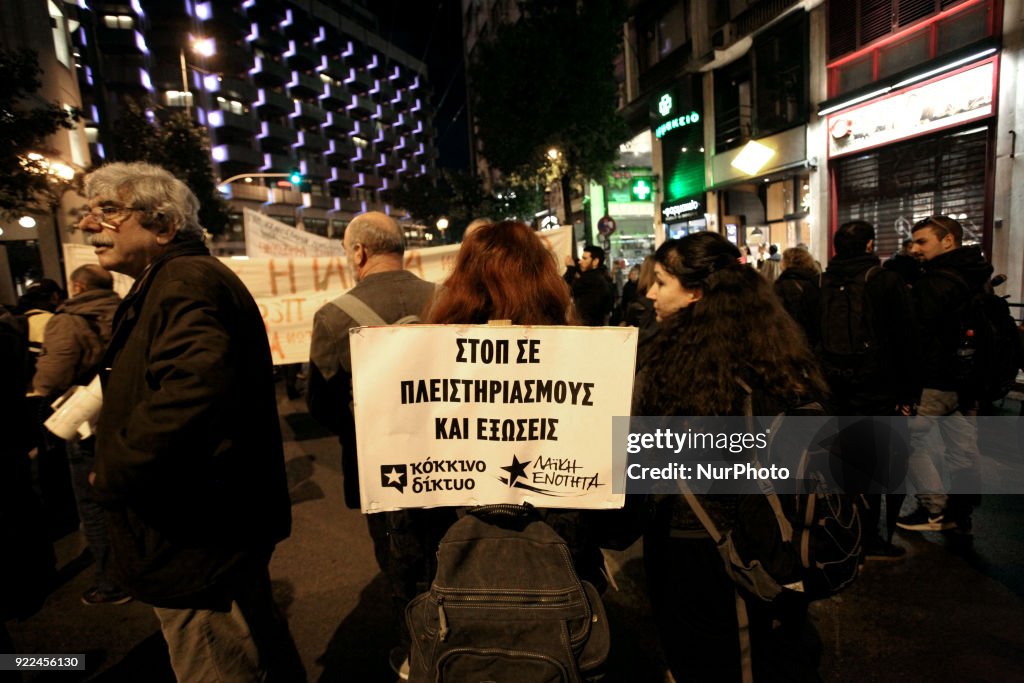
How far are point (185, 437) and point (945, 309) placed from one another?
4.47 m

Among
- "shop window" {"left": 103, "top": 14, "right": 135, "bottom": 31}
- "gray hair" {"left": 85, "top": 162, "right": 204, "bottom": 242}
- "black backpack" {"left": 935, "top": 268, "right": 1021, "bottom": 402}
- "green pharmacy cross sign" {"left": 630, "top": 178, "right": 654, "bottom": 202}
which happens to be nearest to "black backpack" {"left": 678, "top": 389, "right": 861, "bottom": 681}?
"gray hair" {"left": 85, "top": 162, "right": 204, "bottom": 242}

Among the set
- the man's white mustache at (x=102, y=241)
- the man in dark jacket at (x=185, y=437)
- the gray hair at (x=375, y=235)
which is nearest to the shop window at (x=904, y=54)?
the gray hair at (x=375, y=235)

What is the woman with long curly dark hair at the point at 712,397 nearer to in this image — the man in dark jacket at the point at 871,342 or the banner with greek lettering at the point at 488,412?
the banner with greek lettering at the point at 488,412

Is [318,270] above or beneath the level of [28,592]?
above

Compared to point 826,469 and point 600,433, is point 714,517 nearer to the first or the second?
point 826,469

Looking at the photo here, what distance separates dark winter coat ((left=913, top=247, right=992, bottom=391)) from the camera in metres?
3.59

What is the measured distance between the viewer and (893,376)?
3555 mm

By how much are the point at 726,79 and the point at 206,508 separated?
63.0ft

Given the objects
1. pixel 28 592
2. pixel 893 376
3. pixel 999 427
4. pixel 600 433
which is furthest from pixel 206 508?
pixel 999 427

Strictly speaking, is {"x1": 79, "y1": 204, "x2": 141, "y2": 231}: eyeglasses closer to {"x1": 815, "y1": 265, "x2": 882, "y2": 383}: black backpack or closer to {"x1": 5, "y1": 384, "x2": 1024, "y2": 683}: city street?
{"x1": 5, "y1": 384, "x2": 1024, "y2": 683}: city street

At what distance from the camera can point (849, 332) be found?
3.55 metres

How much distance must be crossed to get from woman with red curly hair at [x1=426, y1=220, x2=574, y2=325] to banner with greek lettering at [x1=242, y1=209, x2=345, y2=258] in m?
5.15

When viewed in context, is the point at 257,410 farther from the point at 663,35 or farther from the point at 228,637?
the point at 663,35

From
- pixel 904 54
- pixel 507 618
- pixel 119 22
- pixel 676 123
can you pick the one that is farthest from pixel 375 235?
pixel 119 22
